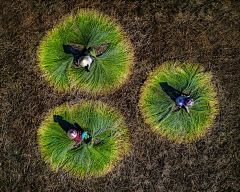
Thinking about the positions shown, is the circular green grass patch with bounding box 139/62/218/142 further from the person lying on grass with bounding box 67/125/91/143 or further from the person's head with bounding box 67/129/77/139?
the person's head with bounding box 67/129/77/139

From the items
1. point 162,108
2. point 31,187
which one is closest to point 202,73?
point 162,108

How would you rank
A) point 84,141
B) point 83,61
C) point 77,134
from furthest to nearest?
point 84,141 → point 77,134 → point 83,61

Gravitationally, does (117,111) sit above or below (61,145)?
above

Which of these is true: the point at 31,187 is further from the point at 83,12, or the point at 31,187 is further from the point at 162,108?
the point at 83,12

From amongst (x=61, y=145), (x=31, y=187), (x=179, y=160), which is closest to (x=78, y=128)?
(x=61, y=145)

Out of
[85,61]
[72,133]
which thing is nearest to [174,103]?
[85,61]

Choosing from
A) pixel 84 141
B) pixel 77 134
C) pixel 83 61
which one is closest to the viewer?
pixel 83 61

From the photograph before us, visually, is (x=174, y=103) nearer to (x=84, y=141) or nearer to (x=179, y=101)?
(x=179, y=101)

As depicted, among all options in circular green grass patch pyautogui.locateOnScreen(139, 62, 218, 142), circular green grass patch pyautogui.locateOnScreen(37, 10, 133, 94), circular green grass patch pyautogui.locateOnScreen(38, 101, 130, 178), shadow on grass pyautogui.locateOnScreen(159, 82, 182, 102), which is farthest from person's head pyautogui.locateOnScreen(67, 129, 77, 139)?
shadow on grass pyautogui.locateOnScreen(159, 82, 182, 102)

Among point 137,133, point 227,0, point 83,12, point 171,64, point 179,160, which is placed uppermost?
point 83,12
